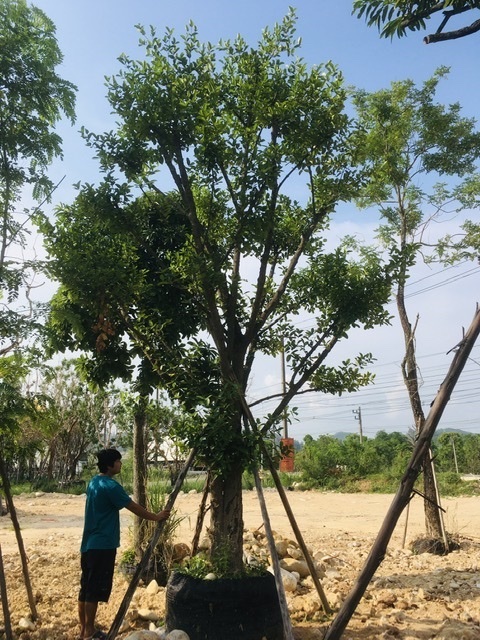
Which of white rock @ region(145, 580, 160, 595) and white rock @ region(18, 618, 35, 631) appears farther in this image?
white rock @ region(145, 580, 160, 595)

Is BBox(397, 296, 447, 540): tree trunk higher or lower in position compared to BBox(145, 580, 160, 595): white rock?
higher

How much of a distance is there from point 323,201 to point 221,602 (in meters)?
3.72

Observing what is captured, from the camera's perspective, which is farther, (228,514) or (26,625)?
(228,514)

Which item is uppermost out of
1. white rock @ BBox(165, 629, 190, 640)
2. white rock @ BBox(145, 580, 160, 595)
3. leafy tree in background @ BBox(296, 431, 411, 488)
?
leafy tree in background @ BBox(296, 431, 411, 488)

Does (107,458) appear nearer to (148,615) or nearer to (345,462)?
(148,615)

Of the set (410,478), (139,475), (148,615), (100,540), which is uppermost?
(139,475)

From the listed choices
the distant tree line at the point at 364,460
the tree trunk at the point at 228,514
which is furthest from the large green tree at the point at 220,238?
the distant tree line at the point at 364,460

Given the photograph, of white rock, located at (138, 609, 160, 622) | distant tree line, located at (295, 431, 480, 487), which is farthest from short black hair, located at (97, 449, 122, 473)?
distant tree line, located at (295, 431, 480, 487)

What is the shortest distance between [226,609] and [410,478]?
2885 millimetres

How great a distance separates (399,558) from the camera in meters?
9.05

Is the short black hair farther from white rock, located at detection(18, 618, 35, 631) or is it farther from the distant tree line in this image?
the distant tree line

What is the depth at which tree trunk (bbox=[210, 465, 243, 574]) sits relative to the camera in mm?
5371

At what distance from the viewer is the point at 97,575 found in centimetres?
485

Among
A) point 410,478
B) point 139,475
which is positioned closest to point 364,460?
point 139,475
